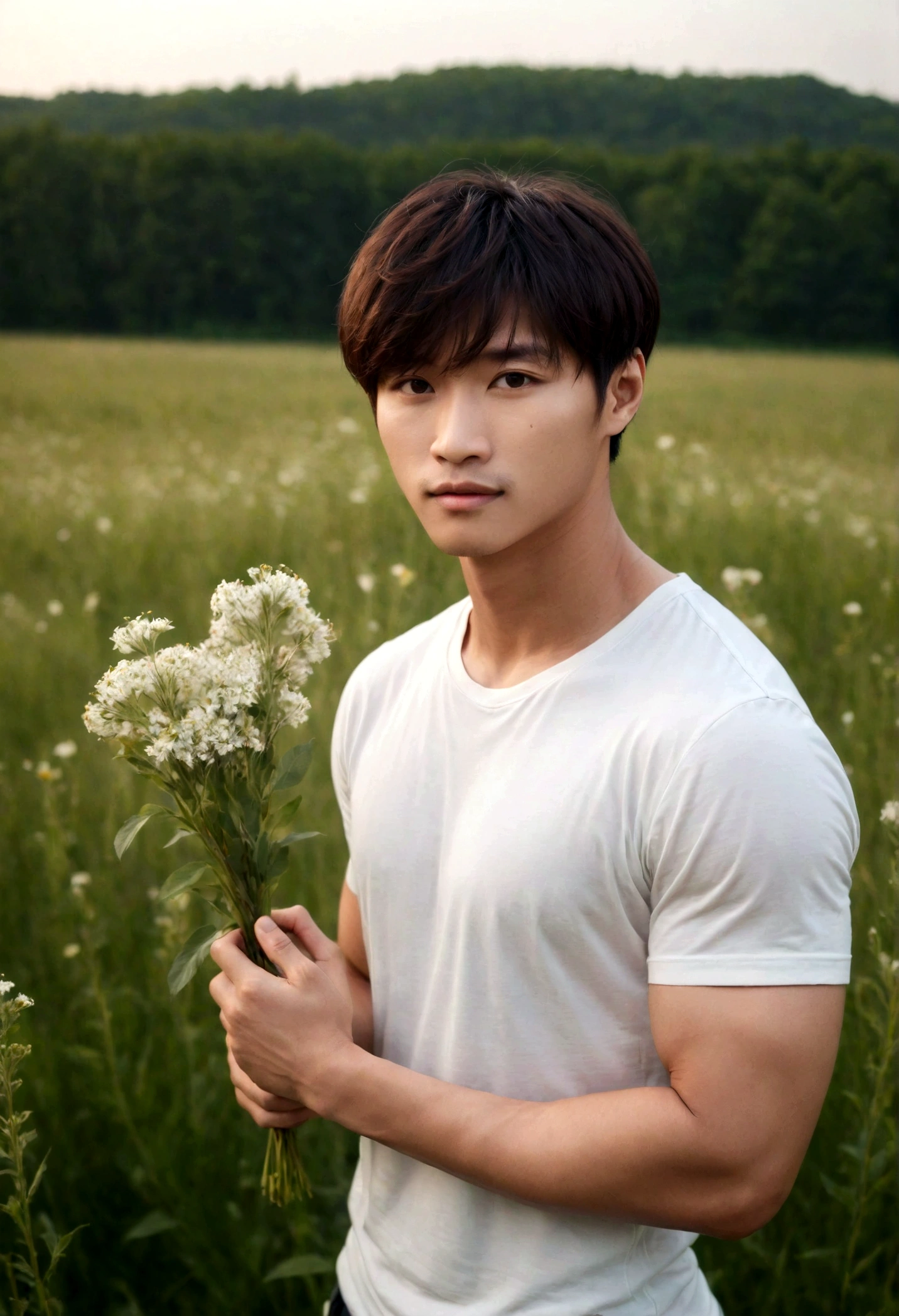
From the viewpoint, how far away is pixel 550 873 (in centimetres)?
105

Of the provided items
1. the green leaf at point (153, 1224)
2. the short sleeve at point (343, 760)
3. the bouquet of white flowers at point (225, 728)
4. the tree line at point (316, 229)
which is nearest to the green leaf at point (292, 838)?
the bouquet of white flowers at point (225, 728)

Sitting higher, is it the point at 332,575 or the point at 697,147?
the point at 697,147

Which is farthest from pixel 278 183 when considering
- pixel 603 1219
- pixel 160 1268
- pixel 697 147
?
pixel 603 1219

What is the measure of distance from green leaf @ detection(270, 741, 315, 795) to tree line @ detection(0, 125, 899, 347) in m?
5.14

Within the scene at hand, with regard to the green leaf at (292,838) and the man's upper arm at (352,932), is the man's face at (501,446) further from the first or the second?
the man's upper arm at (352,932)

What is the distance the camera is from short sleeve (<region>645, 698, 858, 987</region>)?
914 mm

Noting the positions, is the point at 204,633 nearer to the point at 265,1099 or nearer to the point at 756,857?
the point at 265,1099

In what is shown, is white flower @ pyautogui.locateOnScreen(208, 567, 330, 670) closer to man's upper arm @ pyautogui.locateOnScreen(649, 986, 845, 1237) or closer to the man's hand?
the man's hand

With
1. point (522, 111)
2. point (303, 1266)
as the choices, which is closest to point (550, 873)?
point (303, 1266)

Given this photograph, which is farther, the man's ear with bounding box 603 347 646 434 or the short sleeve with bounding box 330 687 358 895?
the short sleeve with bounding box 330 687 358 895

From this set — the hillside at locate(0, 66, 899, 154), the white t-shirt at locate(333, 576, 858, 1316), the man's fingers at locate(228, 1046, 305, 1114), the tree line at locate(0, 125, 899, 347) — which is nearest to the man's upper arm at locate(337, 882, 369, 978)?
the white t-shirt at locate(333, 576, 858, 1316)

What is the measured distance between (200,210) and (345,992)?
678cm

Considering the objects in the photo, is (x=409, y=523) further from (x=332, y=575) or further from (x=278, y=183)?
(x=278, y=183)

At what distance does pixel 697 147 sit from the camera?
6.52 m
